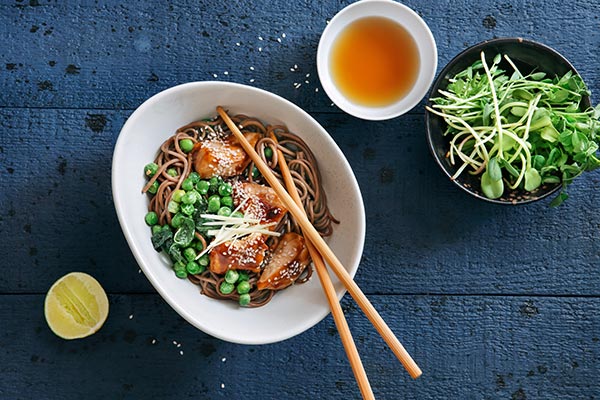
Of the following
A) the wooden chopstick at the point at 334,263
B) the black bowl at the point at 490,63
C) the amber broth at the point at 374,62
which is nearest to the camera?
→ the wooden chopstick at the point at 334,263

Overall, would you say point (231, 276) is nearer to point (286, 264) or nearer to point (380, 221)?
point (286, 264)

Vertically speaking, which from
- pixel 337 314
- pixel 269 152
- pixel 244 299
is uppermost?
pixel 269 152

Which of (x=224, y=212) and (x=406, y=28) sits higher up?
(x=406, y=28)

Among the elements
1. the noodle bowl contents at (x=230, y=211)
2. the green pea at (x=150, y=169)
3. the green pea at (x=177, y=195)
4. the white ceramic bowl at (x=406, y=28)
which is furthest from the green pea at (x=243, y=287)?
the white ceramic bowl at (x=406, y=28)

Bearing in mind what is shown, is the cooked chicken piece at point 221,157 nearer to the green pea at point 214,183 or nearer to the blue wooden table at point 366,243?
the green pea at point 214,183

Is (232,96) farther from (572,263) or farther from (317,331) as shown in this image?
(572,263)

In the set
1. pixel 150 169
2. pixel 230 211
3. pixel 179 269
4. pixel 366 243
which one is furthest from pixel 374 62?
pixel 179 269
